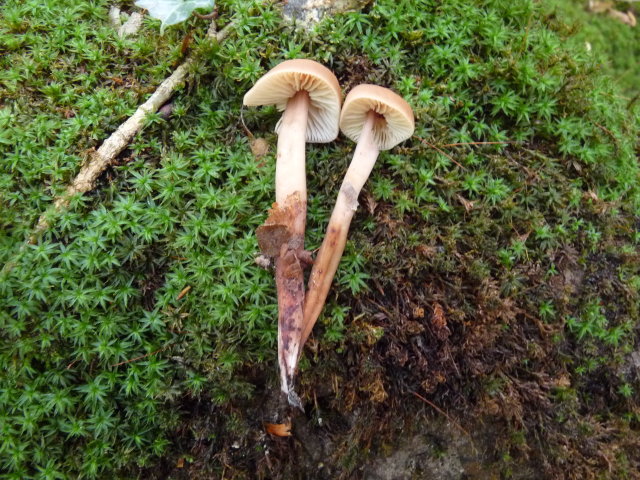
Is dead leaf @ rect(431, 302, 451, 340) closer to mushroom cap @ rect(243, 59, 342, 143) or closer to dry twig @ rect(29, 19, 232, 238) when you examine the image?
mushroom cap @ rect(243, 59, 342, 143)

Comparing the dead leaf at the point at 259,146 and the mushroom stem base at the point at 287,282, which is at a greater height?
the dead leaf at the point at 259,146

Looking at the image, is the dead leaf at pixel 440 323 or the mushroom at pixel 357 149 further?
the dead leaf at pixel 440 323

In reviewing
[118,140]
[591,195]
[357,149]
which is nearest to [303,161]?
[357,149]

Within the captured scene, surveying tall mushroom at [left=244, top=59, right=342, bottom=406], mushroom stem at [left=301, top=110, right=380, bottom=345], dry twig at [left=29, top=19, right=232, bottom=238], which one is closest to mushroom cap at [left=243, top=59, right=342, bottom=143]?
tall mushroom at [left=244, top=59, right=342, bottom=406]

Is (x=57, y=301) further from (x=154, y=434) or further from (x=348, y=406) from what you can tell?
(x=348, y=406)

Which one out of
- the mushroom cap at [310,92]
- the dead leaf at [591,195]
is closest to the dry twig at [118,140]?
the mushroom cap at [310,92]

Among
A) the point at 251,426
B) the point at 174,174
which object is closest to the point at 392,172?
the point at 174,174

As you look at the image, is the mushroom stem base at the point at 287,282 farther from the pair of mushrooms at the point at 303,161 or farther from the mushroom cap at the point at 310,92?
the mushroom cap at the point at 310,92

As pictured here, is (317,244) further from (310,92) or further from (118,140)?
(118,140)
